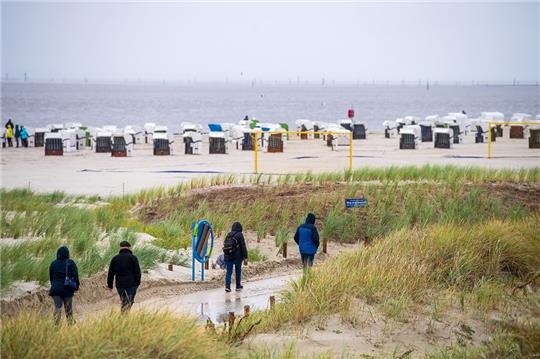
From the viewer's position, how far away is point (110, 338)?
30.6 ft

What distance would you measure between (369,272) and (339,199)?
7.95 metres

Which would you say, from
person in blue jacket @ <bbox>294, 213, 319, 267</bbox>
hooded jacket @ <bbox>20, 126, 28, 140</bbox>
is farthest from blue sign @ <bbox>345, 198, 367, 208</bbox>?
hooded jacket @ <bbox>20, 126, 28, 140</bbox>

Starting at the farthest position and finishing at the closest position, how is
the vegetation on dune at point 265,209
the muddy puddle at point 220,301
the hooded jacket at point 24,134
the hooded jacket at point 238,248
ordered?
the hooded jacket at point 24,134
the vegetation on dune at point 265,209
the hooded jacket at point 238,248
the muddy puddle at point 220,301

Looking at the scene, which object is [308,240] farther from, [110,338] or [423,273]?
[110,338]

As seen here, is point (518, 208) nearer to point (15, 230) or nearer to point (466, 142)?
point (15, 230)

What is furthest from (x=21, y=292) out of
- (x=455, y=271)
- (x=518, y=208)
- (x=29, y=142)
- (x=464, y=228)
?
(x=29, y=142)

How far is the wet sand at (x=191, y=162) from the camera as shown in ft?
89.5

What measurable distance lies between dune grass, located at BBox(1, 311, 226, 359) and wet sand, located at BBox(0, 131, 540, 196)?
14.5 metres

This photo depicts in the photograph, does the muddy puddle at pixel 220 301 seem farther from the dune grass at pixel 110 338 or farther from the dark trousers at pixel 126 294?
the dune grass at pixel 110 338

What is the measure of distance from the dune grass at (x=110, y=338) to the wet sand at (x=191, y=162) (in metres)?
14.5

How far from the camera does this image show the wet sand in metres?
27.3

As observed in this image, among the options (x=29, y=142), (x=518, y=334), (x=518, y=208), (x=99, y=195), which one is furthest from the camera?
(x=29, y=142)

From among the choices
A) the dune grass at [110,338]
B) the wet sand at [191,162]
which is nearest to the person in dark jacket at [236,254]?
the dune grass at [110,338]

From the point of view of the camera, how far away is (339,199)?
21.2 m
